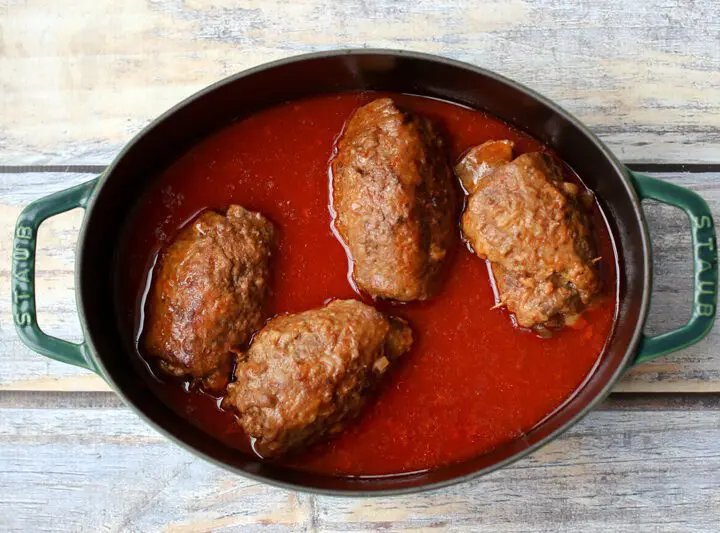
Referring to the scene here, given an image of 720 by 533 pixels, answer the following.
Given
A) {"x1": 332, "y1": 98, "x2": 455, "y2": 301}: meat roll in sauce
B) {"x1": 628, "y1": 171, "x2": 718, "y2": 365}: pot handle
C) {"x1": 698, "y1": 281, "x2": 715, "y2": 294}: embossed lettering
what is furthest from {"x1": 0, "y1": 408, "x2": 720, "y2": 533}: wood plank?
{"x1": 332, "y1": 98, "x2": 455, "y2": 301}: meat roll in sauce

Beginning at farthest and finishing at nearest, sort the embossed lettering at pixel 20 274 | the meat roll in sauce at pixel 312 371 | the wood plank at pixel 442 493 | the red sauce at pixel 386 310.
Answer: the wood plank at pixel 442 493, the red sauce at pixel 386 310, the meat roll in sauce at pixel 312 371, the embossed lettering at pixel 20 274

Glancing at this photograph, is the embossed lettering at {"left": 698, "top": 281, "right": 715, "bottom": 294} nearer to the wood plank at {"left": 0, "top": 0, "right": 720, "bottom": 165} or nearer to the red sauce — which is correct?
the red sauce

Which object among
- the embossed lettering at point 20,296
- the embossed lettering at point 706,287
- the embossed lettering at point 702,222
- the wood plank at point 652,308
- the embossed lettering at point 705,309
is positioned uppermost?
the embossed lettering at point 702,222

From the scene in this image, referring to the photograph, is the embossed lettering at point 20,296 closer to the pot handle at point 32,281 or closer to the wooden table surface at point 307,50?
the pot handle at point 32,281

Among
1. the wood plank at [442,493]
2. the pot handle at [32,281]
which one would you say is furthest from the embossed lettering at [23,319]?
the wood plank at [442,493]

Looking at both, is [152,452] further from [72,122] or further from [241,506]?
[72,122]

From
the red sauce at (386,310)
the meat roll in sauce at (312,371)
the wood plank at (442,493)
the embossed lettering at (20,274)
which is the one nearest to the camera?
the embossed lettering at (20,274)
